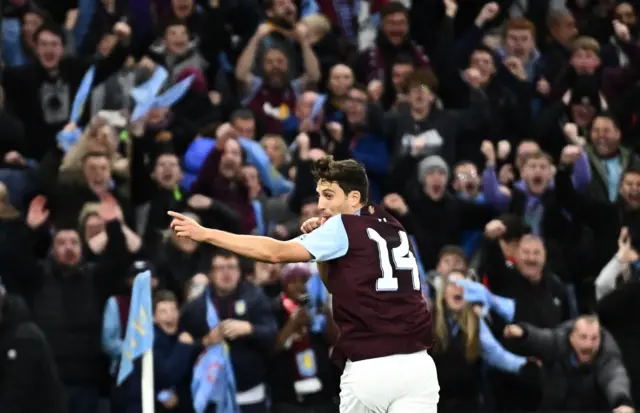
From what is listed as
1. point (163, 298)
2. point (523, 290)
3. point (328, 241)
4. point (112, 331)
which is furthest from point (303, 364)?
point (328, 241)

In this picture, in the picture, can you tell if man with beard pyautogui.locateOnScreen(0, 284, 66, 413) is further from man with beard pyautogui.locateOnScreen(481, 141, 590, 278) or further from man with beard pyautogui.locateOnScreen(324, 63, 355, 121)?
man with beard pyautogui.locateOnScreen(481, 141, 590, 278)

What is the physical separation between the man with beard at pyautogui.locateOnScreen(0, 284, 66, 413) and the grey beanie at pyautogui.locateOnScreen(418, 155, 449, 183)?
11.2 ft

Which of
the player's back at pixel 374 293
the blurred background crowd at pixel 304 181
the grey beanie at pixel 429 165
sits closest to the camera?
the player's back at pixel 374 293

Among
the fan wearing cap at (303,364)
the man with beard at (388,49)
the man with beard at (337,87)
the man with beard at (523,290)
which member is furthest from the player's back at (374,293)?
the man with beard at (388,49)

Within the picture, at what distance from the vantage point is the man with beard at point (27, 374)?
32.6 ft

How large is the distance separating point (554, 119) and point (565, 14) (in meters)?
1.89

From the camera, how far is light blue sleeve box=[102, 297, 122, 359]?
10.1 meters

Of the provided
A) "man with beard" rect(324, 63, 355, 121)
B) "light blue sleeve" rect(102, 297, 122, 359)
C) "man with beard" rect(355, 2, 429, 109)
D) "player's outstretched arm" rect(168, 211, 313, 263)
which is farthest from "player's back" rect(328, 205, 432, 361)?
"man with beard" rect(355, 2, 429, 109)

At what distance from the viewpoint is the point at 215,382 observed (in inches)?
394

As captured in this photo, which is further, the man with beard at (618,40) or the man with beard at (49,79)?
the man with beard at (618,40)

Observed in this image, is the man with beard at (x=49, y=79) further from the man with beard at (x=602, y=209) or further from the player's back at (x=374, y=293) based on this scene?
the player's back at (x=374, y=293)

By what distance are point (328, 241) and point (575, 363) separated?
176 inches

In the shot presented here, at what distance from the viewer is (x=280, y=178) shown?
471 inches

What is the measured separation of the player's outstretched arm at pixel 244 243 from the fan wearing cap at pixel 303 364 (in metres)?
3.66
